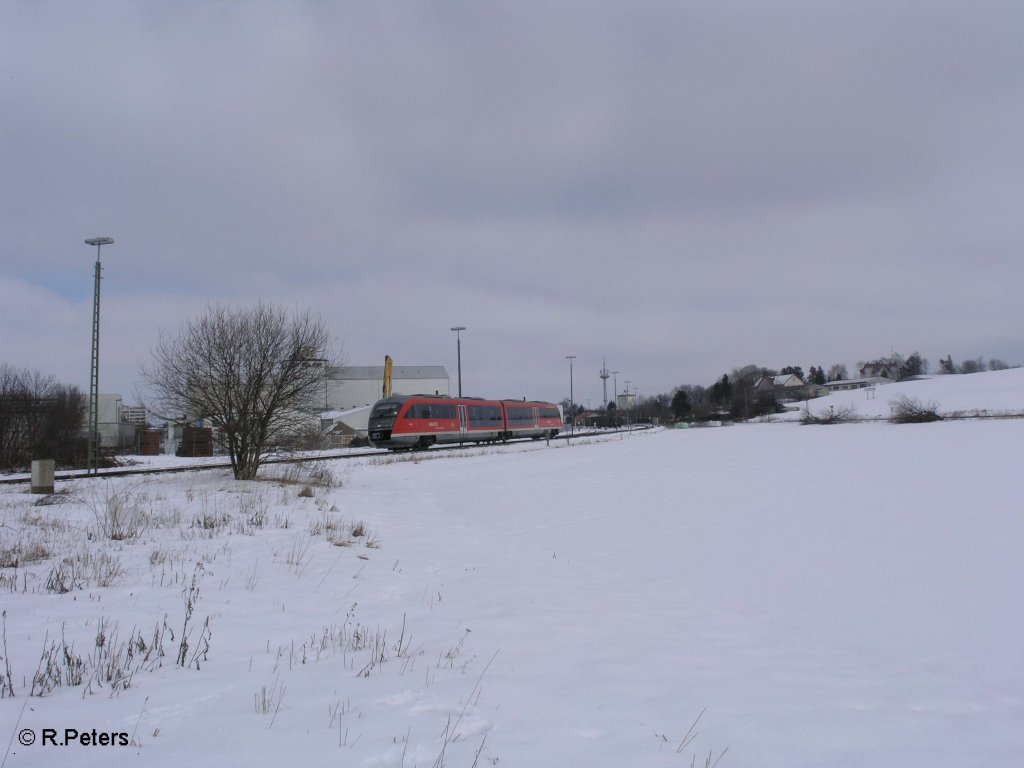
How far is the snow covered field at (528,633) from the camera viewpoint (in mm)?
3180

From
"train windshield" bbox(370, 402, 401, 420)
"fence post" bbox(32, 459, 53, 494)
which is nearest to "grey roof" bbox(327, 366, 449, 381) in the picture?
"train windshield" bbox(370, 402, 401, 420)

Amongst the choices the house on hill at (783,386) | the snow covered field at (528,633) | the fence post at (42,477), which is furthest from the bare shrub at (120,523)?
the house on hill at (783,386)

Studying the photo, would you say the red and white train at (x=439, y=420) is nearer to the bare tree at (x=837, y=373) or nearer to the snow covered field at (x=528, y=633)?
the snow covered field at (x=528, y=633)

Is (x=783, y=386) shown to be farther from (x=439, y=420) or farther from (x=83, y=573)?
(x=83, y=573)

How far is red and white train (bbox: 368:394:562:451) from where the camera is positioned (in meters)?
32.4

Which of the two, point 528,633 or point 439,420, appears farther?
point 439,420

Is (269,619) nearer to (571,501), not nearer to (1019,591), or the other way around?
(1019,591)

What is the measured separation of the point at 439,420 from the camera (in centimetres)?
3516

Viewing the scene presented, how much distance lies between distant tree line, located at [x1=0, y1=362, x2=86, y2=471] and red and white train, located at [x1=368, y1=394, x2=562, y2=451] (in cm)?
1462

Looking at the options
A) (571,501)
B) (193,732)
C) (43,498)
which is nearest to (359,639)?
(193,732)

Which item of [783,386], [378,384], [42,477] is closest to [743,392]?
[783,386]

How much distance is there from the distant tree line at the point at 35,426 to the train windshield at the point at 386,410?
14.2m

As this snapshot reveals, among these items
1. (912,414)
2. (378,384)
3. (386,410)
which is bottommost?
(912,414)

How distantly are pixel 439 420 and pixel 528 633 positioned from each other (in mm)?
30386
